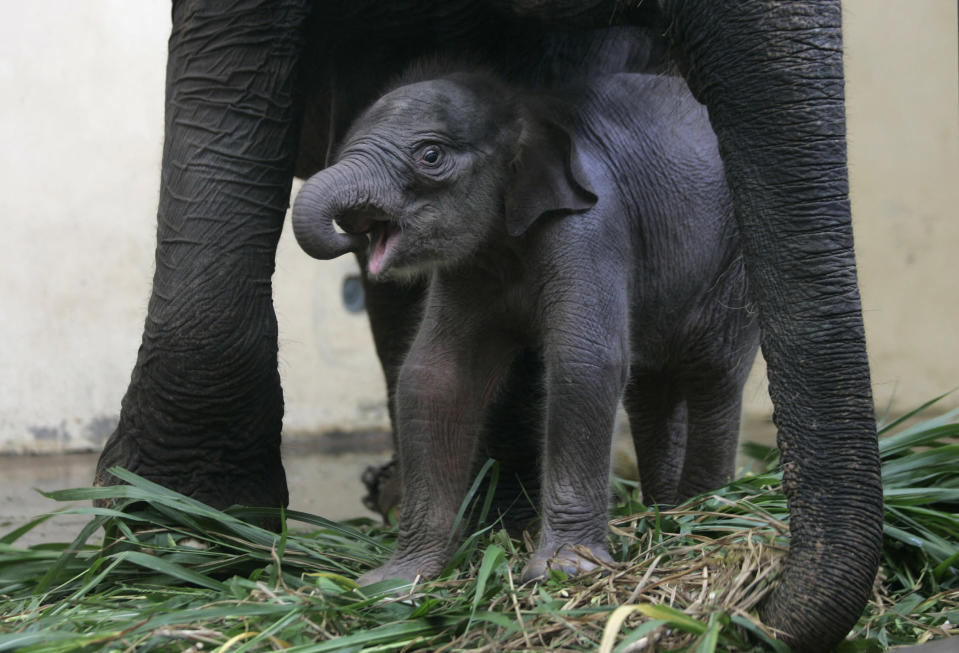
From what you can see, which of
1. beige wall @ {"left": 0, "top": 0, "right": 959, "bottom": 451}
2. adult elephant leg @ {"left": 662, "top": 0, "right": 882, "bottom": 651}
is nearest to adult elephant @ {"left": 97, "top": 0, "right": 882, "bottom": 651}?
adult elephant leg @ {"left": 662, "top": 0, "right": 882, "bottom": 651}

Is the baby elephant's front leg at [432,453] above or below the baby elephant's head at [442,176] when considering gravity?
below

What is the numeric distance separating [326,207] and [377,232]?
0.25 meters

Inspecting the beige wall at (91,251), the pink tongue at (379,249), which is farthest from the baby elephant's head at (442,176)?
the beige wall at (91,251)

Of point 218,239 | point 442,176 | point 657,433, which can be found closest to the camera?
point 442,176

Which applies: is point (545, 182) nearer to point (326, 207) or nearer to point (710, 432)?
point (326, 207)

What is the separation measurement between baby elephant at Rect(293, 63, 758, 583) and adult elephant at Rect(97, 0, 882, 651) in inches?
9.9

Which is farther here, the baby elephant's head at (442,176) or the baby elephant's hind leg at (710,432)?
the baby elephant's hind leg at (710,432)

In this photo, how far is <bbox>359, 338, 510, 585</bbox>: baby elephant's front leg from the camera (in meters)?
2.68

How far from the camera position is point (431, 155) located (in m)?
2.51

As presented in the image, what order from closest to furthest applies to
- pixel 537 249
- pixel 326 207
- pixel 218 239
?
pixel 326 207
pixel 537 249
pixel 218 239

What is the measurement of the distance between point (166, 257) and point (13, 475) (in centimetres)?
365

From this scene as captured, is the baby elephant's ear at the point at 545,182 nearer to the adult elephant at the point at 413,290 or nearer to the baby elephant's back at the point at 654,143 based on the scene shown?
the baby elephant's back at the point at 654,143

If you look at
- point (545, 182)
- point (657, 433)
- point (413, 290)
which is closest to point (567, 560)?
point (545, 182)

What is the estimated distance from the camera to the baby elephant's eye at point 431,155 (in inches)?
98.3
